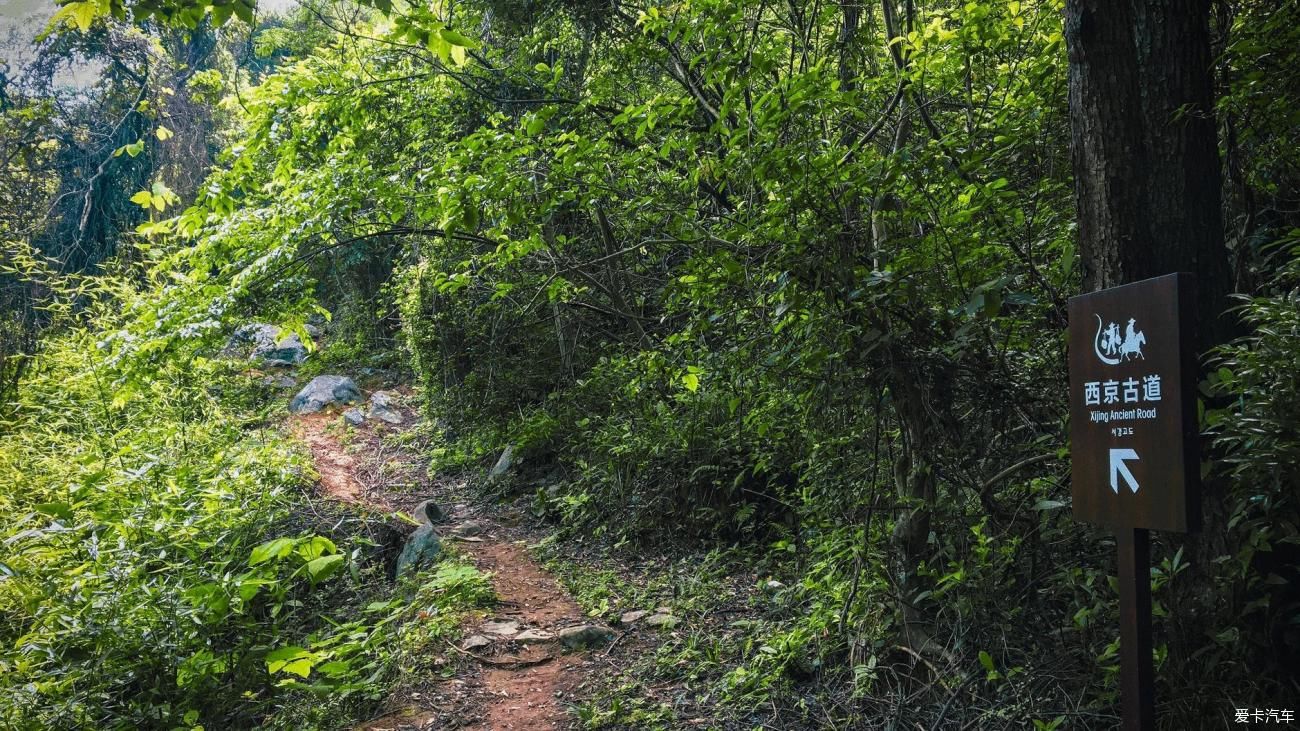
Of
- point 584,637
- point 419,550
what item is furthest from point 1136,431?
point 419,550

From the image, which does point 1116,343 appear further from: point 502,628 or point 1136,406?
point 502,628

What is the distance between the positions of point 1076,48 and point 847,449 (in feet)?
7.91

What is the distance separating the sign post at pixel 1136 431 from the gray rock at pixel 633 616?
3932 mm

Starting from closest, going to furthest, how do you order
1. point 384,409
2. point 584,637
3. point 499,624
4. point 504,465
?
point 584,637 < point 499,624 < point 504,465 < point 384,409

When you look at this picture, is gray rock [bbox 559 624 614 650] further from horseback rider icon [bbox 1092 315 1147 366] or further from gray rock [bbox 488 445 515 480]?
gray rock [bbox 488 445 515 480]

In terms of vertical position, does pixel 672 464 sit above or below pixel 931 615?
above

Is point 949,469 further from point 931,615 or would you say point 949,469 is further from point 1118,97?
point 1118,97

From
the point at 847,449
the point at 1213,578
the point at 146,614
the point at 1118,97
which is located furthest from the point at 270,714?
the point at 1118,97

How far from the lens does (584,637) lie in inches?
221

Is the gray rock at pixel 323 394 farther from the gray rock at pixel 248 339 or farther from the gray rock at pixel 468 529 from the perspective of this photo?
→ the gray rock at pixel 468 529

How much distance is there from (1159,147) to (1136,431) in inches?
49.5

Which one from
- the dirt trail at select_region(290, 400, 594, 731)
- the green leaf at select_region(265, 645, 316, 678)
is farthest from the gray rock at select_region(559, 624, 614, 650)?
the green leaf at select_region(265, 645, 316, 678)

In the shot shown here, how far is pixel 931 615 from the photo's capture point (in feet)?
12.9

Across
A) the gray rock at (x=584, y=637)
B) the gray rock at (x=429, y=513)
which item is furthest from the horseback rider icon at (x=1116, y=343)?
the gray rock at (x=429, y=513)
